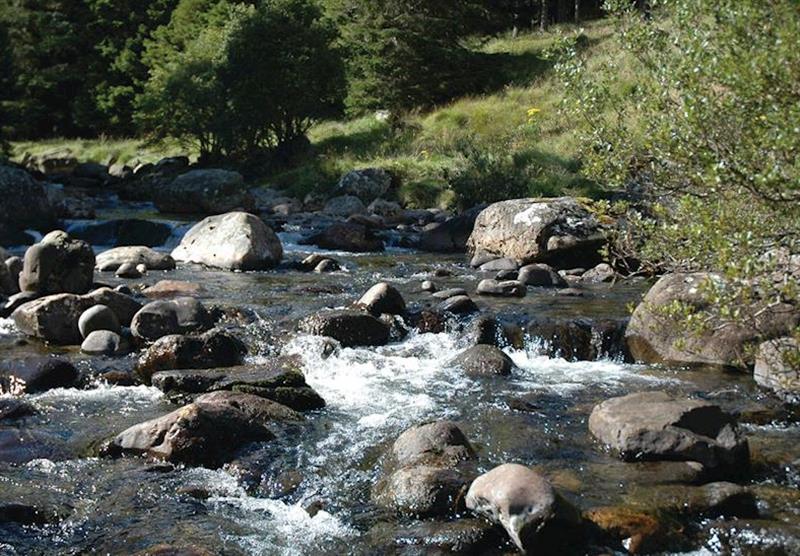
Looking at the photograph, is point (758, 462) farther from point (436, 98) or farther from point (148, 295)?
point (436, 98)

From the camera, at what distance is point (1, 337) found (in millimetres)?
12734

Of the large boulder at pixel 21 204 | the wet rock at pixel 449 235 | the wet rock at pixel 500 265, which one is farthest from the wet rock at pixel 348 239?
the large boulder at pixel 21 204

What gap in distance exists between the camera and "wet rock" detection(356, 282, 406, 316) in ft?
45.2

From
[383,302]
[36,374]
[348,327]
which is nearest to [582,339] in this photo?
[383,302]

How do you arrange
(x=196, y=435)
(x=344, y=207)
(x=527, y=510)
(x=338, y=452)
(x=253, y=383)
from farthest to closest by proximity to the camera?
(x=344, y=207) < (x=253, y=383) < (x=338, y=452) < (x=196, y=435) < (x=527, y=510)

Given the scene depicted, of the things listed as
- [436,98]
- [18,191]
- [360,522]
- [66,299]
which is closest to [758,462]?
[360,522]

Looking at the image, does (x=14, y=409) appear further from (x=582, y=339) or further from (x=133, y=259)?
(x=133, y=259)

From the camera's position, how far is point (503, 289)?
15.3 metres

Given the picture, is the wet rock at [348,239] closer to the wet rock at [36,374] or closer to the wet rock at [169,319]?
the wet rock at [169,319]

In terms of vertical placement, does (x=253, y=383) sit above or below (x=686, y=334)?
above

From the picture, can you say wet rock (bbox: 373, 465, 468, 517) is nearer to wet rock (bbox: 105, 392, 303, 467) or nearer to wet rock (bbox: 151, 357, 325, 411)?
wet rock (bbox: 105, 392, 303, 467)

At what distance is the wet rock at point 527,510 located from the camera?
6.56m

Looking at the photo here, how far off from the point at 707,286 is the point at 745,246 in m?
0.44

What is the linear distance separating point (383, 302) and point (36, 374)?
526 centimetres
